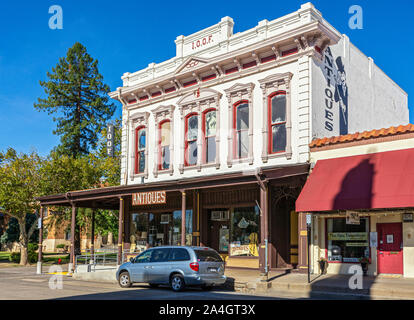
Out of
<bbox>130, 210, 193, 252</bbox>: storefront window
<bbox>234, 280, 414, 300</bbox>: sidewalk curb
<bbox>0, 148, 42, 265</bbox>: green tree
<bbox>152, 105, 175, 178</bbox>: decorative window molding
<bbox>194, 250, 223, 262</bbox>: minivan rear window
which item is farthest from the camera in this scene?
<bbox>0, 148, 42, 265</bbox>: green tree

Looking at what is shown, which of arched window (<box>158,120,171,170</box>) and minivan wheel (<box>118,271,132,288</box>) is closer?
minivan wheel (<box>118,271,132,288</box>)

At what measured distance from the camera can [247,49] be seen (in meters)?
20.9

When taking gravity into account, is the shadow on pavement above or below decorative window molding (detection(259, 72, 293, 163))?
below

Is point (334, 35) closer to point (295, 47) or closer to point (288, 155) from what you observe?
point (295, 47)

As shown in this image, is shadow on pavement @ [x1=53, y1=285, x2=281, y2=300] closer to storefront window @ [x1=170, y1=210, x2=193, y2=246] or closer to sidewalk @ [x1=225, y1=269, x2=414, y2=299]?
sidewalk @ [x1=225, y1=269, x2=414, y2=299]

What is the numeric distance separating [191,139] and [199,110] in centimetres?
151

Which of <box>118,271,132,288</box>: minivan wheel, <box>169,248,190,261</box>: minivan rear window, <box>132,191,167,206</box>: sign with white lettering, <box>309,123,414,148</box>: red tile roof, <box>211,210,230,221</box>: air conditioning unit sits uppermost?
<box>309,123,414,148</box>: red tile roof

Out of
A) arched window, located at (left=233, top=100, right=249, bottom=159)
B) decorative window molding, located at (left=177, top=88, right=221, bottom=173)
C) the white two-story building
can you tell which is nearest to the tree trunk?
the white two-story building

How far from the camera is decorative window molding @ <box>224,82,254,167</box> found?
69.1 ft

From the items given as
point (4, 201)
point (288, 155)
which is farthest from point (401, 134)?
point (4, 201)

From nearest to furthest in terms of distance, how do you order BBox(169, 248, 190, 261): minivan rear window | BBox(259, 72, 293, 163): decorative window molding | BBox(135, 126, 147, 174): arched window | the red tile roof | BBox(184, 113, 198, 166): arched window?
BBox(169, 248, 190, 261): minivan rear window, the red tile roof, BBox(259, 72, 293, 163): decorative window molding, BBox(184, 113, 198, 166): arched window, BBox(135, 126, 147, 174): arched window
